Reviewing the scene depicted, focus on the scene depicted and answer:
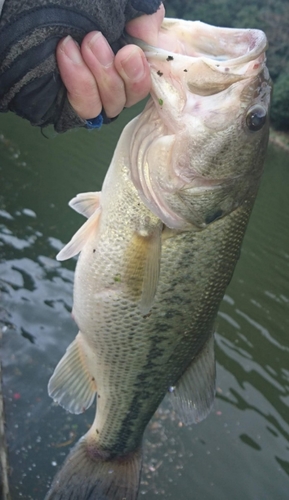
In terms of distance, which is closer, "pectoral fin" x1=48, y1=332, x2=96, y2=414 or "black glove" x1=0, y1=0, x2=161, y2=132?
"black glove" x1=0, y1=0, x2=161, y2=132

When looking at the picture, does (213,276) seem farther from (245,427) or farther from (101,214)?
(245,427)

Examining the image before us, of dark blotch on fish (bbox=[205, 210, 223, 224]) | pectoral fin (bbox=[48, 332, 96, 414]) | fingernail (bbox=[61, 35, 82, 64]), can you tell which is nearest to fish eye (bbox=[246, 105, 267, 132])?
dark blotch on fish (bbox=[205, 210, 223, 224])

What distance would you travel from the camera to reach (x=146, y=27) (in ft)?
5.92

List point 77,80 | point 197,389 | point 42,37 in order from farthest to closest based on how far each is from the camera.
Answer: point 197,389 → point 77,80 → point 42,37

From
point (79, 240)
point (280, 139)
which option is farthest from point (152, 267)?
point (280, 139)

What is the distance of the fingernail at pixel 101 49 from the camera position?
1.61 meters

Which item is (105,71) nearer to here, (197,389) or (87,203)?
(87,203)

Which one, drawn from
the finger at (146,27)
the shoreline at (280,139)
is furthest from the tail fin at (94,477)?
the shoreline at (280,139)

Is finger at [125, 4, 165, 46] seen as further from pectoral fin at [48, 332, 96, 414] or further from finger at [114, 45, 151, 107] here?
pectoral fin at [48, 332, 96, 414]

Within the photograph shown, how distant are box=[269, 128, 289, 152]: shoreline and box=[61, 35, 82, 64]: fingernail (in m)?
32.1

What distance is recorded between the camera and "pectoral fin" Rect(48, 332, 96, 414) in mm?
2672

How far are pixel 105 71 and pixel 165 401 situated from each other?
428 centimetres

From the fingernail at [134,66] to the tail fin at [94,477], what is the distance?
2.09 m

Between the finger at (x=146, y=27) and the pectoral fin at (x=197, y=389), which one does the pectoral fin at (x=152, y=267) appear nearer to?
the pectoral fin at (x=197, y=389)
